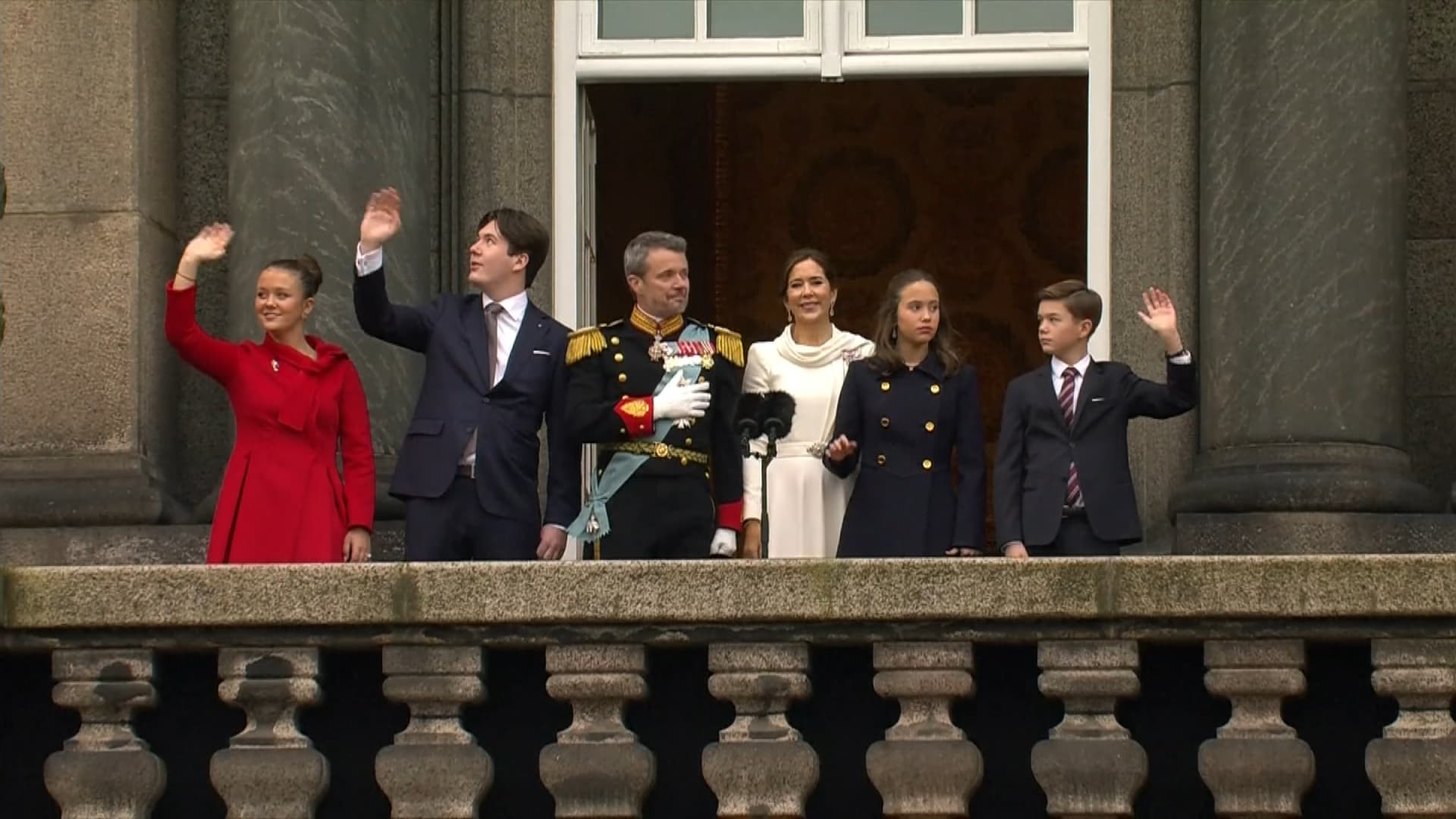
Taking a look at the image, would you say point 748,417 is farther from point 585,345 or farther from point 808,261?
point 808,261

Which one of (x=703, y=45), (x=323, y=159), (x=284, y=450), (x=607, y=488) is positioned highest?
(x=703, y=45)

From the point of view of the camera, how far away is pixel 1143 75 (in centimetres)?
1314

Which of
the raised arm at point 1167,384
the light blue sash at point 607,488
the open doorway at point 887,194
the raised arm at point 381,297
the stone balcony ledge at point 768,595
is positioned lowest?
the stone balcony ledge at point 768,595

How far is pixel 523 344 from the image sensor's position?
10141 millimetres

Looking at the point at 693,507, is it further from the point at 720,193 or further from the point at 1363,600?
the point at 720,193

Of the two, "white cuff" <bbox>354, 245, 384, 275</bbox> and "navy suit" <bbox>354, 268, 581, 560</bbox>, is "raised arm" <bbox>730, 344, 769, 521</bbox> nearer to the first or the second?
"navy suit" <bbox>354, 268, 581, 560</bbox>

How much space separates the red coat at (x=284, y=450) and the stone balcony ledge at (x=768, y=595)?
204cm

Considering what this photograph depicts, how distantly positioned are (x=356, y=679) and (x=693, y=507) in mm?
1902

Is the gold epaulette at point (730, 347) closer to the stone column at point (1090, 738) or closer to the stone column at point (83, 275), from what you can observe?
the stone column at point (1090, 738)

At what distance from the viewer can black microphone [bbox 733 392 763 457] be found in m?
10.3

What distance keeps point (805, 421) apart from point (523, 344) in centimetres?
116

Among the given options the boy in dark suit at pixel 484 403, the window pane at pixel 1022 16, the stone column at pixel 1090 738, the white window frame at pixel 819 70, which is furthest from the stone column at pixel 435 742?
the window pane at pixel 1022 16

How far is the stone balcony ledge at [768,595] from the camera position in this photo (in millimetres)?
7598

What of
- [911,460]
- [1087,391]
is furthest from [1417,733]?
[911,460]
